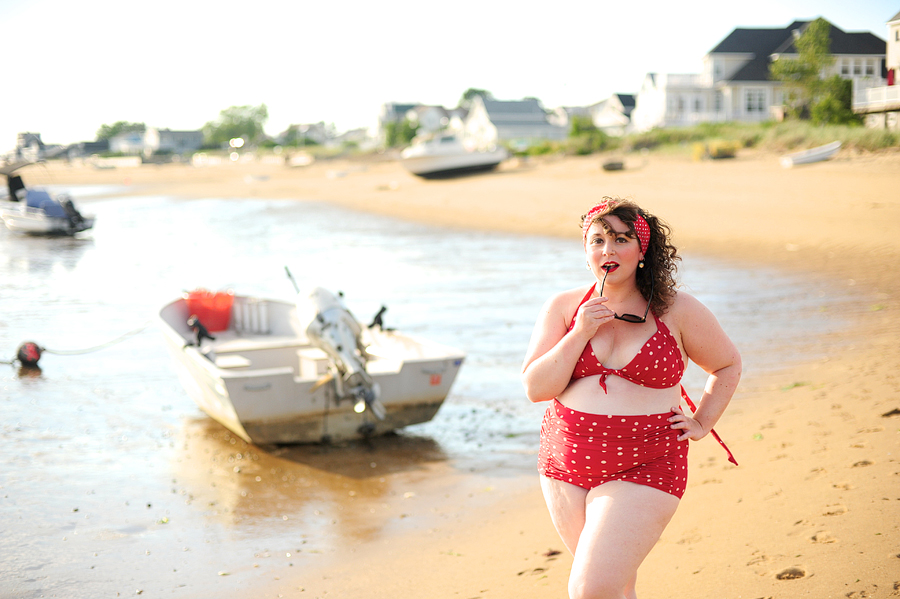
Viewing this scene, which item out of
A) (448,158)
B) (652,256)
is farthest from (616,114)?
(652,256)

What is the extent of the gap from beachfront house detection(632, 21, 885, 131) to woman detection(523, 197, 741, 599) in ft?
123

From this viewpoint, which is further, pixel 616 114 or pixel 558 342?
pixel 616 114

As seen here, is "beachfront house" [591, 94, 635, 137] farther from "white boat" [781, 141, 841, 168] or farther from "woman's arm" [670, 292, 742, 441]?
"woman's arm" [670, 292, 742, 441]

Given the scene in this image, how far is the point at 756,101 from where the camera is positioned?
44.8 metres

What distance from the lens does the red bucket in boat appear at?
10.7 meters

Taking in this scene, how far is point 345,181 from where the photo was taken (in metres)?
48.7

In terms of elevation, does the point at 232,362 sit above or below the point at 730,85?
below

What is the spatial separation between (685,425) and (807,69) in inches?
1348

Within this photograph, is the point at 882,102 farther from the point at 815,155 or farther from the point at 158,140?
the point at 158,140

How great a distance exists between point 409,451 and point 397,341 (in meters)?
1.59

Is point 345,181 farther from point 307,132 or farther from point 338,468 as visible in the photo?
point 307,132

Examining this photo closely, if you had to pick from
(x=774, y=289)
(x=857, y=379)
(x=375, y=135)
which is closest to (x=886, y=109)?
(x=774, y=289)

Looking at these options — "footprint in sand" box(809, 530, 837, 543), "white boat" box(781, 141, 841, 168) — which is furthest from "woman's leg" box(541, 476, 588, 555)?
"white boat" box(781, 141, 841, 168)

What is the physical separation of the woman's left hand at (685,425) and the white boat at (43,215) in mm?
31325
